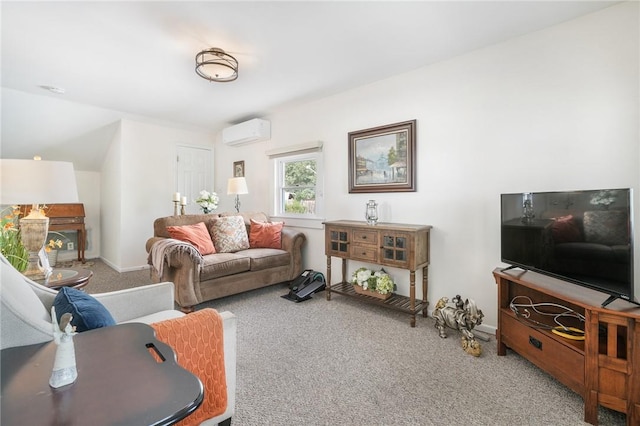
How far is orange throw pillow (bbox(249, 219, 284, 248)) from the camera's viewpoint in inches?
150

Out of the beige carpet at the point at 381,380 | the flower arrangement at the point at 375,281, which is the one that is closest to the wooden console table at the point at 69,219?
the beige carpet at the point at 381,380

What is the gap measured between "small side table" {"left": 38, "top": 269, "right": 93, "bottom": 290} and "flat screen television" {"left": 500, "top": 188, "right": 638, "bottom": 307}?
9.82 ft

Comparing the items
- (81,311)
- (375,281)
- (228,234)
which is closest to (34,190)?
(81,311)

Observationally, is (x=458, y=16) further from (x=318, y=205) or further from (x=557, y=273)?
(x=318, y=205)

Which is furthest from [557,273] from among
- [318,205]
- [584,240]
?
[318,205]

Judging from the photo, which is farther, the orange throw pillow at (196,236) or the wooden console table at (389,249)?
the orange throw pillow at (196,236)

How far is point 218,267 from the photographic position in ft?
9.98

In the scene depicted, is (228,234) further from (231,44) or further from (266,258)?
(231,44)

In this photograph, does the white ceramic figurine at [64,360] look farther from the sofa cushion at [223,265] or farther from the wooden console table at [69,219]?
the wooden console table at [69,219]

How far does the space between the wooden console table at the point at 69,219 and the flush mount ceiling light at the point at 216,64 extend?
3.99m

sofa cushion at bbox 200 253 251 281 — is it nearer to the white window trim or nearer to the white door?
the white window trim

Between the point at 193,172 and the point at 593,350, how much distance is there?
18.1 feet

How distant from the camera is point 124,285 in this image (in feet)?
12.7

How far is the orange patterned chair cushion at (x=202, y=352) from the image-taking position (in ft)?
3.81
